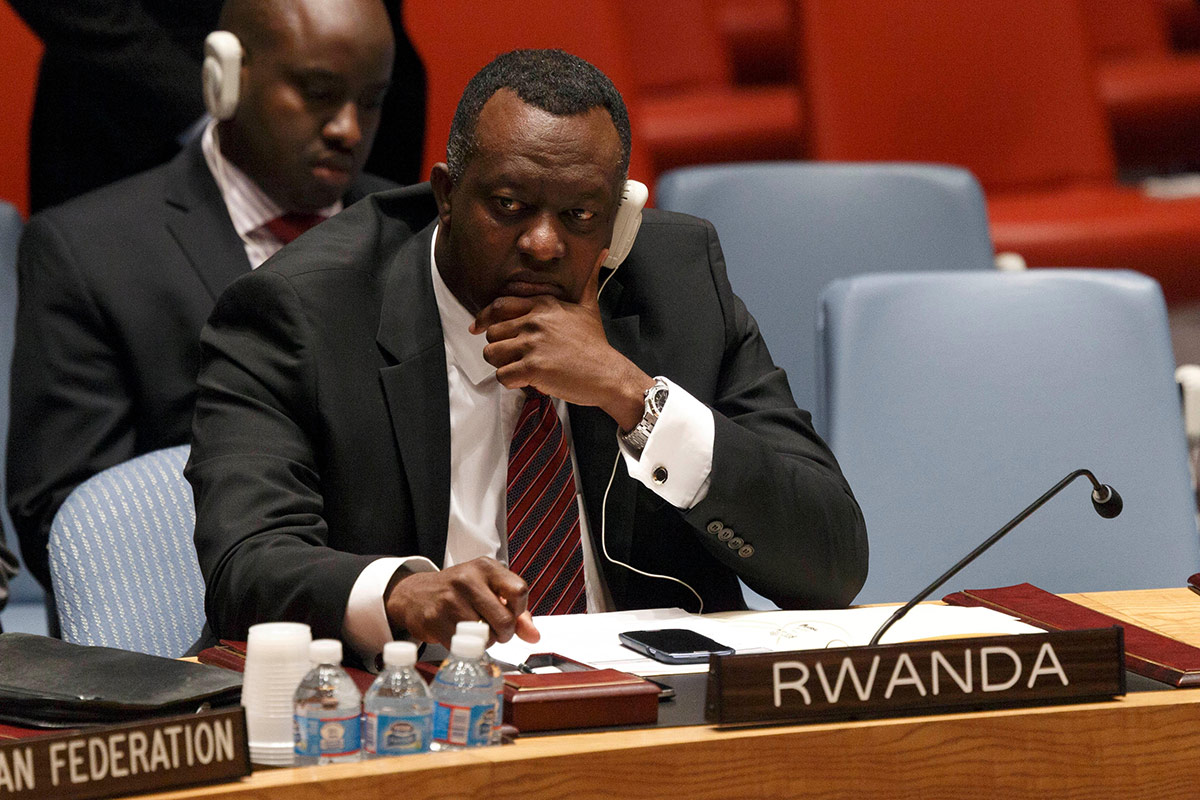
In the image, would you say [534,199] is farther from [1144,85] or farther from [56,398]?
[1144,85]

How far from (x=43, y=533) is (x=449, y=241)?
3.05ft

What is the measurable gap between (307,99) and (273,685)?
158 centimetres

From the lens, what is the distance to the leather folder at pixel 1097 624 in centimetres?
127

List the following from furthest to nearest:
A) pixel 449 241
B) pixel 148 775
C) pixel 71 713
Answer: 1. pixel 449 241
2. pixel 71 713
3. pixel 148 775

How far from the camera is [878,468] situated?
2.10 metres

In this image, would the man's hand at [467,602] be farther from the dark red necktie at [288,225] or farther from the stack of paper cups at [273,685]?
the dark red necktie at [288,225]

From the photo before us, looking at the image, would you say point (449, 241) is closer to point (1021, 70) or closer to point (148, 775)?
point (148, 775)

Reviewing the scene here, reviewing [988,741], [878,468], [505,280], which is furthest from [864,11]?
[988,741]

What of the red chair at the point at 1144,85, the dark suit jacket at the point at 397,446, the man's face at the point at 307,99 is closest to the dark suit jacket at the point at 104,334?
the man's face at the point at 307,99

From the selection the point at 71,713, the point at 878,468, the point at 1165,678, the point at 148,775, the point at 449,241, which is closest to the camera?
the point at 148,775

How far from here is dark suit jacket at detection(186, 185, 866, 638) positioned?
1526mm

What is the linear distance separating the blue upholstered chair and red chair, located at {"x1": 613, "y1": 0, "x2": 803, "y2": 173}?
1.99m

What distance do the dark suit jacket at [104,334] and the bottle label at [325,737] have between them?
4.42 feet

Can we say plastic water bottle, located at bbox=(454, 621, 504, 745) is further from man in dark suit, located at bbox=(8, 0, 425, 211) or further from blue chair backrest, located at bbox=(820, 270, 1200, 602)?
man in dark suit, located at bbox=(8, 0, 425, 211)
